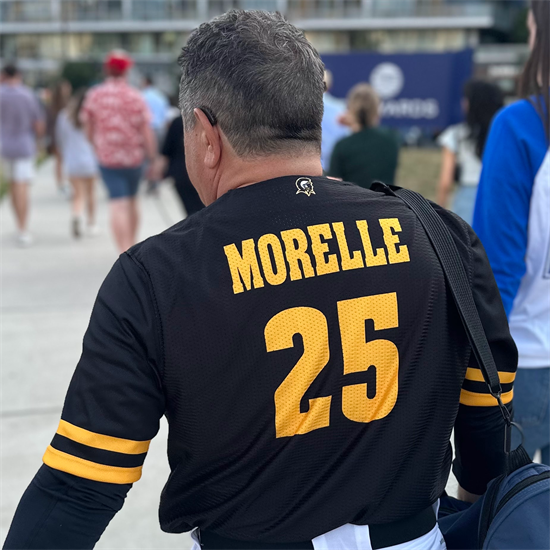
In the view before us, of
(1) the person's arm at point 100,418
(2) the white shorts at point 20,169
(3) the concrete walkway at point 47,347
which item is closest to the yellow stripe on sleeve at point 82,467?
(1) the person's arm at point 100,418

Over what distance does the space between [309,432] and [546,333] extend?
1071 mm

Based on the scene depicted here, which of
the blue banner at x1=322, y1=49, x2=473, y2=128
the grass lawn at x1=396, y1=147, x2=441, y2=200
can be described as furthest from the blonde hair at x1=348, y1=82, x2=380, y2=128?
the blue banner at x1=322, y1=49, x2=473, y2=128

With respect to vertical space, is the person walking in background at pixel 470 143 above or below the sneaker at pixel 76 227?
above

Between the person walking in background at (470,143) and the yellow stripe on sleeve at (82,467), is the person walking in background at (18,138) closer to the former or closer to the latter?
the person walking in background at (470,143)

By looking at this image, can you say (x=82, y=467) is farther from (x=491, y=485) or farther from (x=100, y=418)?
(x=491, y=485)

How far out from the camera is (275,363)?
1.25 meters

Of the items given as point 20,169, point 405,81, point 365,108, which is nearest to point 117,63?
point 20,169

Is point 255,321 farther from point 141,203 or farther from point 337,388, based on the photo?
point 141,203

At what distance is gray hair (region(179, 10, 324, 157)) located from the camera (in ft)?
4.19

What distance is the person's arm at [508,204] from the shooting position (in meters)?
1.95

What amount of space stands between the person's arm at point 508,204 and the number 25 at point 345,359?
2.59 ft

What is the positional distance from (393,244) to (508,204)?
77cm

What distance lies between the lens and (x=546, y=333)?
2084mm

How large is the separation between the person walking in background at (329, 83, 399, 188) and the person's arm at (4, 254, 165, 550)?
4.08 m
